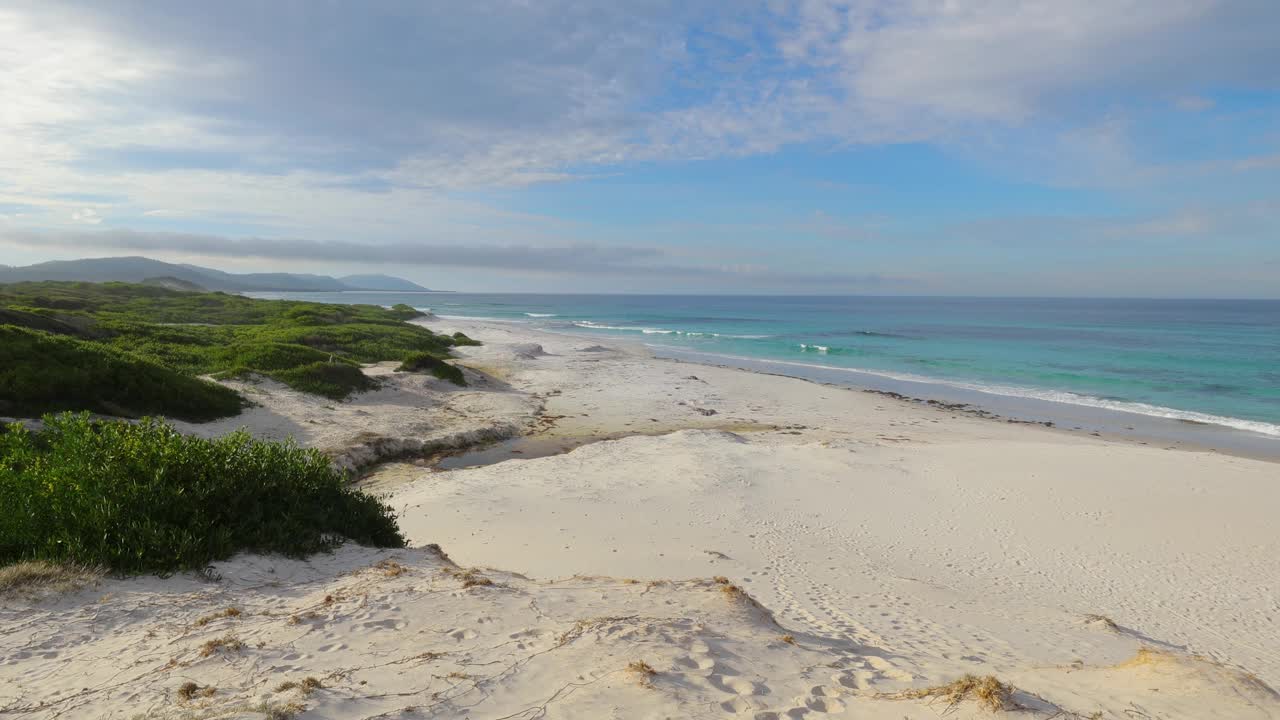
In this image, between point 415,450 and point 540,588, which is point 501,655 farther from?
point 415,450

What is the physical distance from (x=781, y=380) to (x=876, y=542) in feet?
82.9

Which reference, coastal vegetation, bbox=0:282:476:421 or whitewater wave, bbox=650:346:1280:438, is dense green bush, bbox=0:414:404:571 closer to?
coastal vegetation, bbox=0:282:476:421

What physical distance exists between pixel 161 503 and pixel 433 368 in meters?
21.7

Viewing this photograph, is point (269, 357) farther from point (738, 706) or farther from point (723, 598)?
point (738, 706)

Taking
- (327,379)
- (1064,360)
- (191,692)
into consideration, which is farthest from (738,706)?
(1064,360)

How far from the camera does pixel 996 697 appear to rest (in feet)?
15.3

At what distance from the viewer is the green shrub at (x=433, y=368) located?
2767cm

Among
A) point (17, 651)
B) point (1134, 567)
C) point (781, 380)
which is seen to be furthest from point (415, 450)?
point (781, 380)

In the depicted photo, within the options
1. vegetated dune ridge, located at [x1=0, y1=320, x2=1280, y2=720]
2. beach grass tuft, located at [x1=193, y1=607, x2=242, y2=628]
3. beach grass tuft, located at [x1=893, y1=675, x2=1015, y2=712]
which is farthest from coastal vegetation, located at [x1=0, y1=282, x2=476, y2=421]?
beach grass tuft, located at [x1=893, y1=675, x2=1015, y2=712]

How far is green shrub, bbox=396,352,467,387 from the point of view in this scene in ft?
90.8

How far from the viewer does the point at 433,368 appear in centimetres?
2800

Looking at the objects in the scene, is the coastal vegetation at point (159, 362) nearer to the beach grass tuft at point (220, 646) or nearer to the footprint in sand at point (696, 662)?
the beach grass tuft at point (220, 646)

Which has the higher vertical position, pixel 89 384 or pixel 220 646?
pixel 89 384

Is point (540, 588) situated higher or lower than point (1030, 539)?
higher
